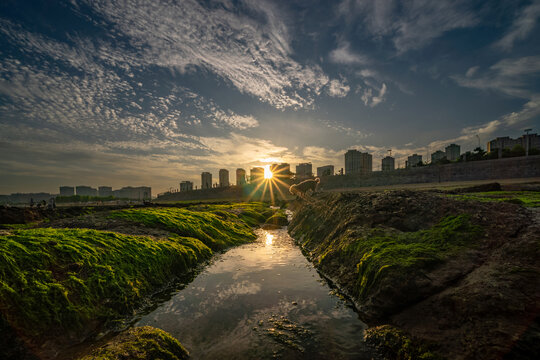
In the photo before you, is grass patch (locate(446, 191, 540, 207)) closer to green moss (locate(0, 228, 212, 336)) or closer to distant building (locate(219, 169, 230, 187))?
green moss (locate(0, 228, 212, 336))

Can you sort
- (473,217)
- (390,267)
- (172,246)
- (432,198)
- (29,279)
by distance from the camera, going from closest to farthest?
(29,279) → (390,267) → (473,217) → (432,198) → (172,246)

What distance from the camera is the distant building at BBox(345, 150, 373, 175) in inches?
4761

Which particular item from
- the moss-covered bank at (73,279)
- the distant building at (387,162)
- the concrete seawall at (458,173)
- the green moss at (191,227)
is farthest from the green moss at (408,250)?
the distant building at (387,162)

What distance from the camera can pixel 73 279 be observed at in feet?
16.0

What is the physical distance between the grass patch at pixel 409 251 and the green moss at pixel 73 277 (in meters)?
5.88

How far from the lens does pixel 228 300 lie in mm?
5812

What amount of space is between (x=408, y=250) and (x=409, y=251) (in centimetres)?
6

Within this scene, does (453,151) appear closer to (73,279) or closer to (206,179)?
(73,279)

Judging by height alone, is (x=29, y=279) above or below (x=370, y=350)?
above

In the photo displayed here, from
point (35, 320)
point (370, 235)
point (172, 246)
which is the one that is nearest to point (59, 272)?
point (35, 320)

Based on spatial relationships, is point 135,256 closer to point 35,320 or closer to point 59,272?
point 59,272

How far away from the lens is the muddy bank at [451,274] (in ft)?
9.94

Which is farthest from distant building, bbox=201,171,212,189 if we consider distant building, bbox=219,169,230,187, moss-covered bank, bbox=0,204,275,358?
moss-covered bank, bbox=0,204,275,358

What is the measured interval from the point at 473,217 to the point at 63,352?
9.18m
